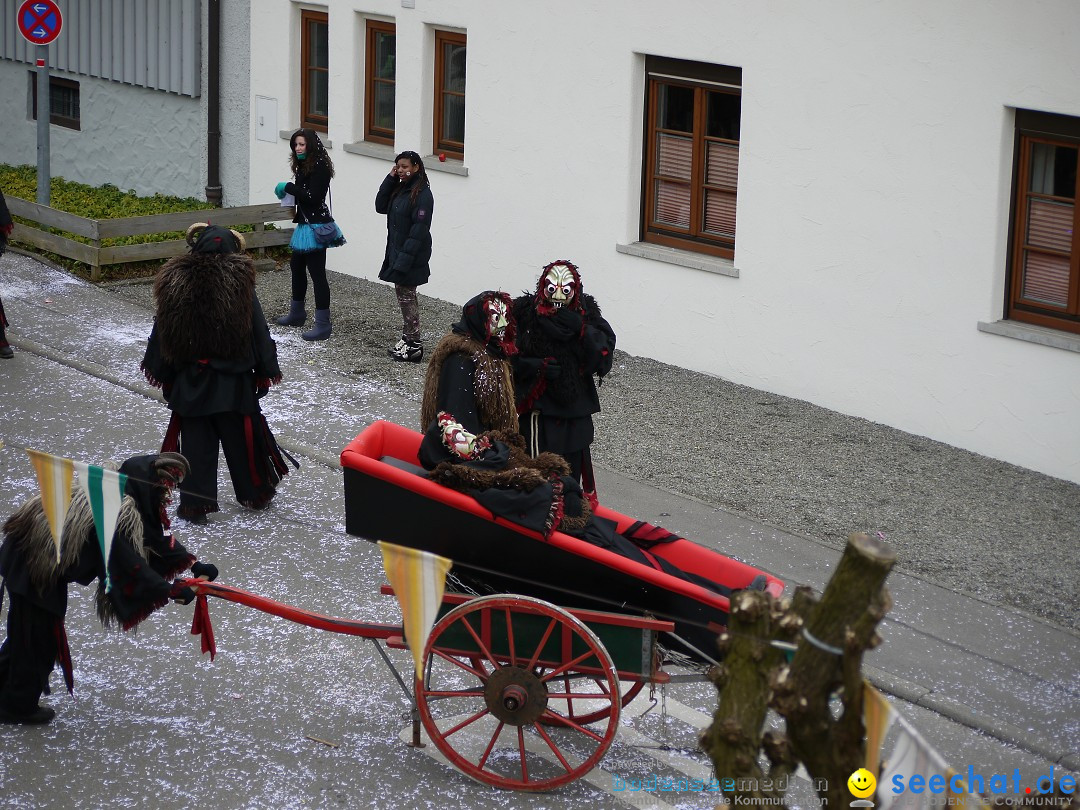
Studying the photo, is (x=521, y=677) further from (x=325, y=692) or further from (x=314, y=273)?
(x=314, y=273)

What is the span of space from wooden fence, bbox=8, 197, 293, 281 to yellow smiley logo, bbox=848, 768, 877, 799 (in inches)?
391

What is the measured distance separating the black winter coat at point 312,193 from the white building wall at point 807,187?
1.59 metres

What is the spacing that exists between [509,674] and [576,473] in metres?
2.34

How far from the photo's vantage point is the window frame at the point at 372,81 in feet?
45.2

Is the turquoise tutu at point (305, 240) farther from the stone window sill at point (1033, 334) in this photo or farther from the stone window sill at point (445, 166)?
the stone window sill at point (1033, 334)

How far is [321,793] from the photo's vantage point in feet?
18.9

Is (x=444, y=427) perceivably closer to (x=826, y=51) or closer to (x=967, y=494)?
(x=967, y=494)

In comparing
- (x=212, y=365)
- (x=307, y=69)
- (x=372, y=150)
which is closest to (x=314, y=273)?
(x=372, y=150)


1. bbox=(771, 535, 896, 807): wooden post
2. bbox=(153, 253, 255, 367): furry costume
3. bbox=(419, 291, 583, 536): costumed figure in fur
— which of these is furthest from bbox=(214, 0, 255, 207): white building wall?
bbox=(771, 535, 896, 807): wooden post

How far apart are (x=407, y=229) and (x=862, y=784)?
7.94 metres

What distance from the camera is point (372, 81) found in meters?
14.0

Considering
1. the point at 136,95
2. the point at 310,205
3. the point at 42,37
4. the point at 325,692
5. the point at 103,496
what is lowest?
the point at 325,692

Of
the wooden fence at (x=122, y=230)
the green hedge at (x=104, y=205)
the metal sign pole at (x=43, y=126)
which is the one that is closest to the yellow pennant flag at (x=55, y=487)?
the wooden fence at (x=122, y=230)

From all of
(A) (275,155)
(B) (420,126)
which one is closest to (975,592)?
(B) (420,126)
